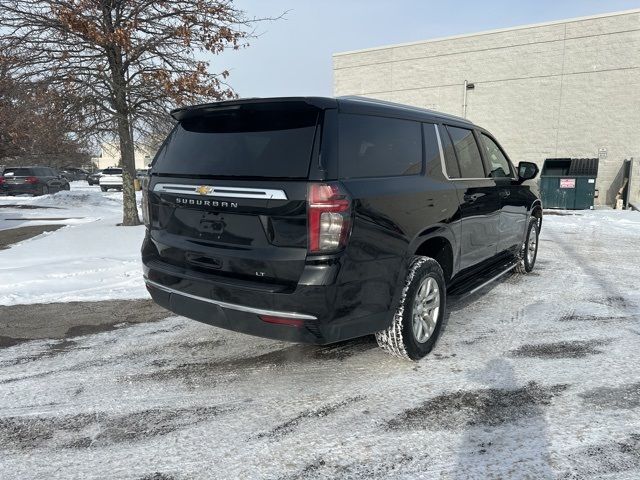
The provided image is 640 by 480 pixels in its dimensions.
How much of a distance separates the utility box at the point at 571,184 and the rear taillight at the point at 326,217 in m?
16.9

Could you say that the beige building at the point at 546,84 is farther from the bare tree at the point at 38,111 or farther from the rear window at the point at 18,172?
the rear window at the point at 18,172

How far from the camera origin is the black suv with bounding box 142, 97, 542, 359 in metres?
2.78

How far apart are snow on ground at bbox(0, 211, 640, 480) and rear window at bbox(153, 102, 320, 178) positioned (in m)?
1.48

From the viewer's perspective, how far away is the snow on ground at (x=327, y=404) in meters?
2.41

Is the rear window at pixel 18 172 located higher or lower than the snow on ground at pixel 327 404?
higher

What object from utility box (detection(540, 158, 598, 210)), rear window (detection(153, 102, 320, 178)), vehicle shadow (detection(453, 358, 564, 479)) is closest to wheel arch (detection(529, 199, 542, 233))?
vehicle shadow (detection(453, 358, 564, 479))

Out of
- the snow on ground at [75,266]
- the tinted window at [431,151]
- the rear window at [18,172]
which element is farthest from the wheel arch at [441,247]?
the rear window at [18,172]

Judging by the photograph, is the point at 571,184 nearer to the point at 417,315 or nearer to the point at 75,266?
the point at 417,315

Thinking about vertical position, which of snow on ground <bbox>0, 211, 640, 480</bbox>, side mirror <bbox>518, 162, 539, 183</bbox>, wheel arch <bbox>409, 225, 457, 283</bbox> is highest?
side mirror <bbox>518, 162, 539, 183</bbox>

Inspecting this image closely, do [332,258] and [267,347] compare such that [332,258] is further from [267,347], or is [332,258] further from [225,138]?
[267,347]

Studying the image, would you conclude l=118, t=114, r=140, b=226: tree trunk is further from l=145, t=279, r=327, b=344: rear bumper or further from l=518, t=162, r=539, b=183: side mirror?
l=518, t=162, r=539, b=183: side mirror

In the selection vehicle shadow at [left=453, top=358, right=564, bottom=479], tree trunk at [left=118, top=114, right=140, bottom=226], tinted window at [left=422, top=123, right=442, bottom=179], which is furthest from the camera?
tree trunk at [left=118, top=114, right=140, bottom=226]

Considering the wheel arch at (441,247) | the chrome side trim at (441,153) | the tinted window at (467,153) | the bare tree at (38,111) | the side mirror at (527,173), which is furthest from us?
the bare tree at (38,111)

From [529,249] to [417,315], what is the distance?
11.7ft
